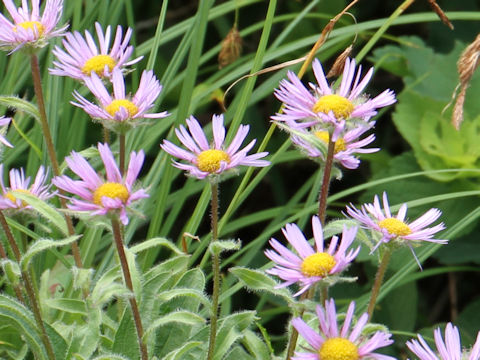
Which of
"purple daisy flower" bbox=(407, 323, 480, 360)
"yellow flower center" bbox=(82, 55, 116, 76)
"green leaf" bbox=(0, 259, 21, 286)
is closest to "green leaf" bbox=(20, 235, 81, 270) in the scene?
"green leaf" bbox=(0, 259, 21, 286)

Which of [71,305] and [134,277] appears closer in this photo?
[134,277]

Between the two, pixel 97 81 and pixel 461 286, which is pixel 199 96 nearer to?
pixel 97 81

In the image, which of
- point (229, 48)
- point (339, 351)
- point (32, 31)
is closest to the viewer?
point (339, 351)

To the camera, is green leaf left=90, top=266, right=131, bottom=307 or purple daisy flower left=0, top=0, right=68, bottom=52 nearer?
green leaf left=90, top=266, right=131, bottom=307

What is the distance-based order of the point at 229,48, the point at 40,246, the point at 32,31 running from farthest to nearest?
the point at 229,48
the point at 32,31
the point at 40,246

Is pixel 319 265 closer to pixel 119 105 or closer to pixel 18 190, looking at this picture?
pixel 119 105

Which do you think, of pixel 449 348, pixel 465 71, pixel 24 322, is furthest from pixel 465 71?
pixel 24 322

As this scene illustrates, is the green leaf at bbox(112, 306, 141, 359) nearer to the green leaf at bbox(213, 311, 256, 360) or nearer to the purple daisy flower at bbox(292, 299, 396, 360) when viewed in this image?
the green leaf at bbox(213, 311, 256, 360)
